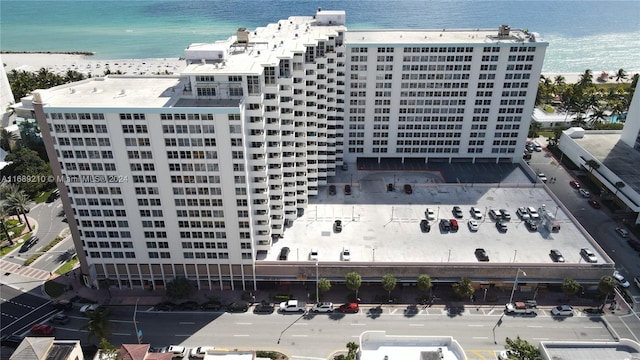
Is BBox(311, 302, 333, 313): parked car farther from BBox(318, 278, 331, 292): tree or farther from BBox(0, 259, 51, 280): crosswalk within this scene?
BBox(0, 259, 51, 280): crosswalk

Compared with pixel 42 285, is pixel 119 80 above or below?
above

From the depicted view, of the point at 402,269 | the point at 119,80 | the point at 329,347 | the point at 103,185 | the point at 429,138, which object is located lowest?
the point at 329,347

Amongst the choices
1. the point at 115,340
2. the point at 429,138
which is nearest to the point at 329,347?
the point at 115,340

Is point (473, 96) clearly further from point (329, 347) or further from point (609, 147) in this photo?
point (329, 347)

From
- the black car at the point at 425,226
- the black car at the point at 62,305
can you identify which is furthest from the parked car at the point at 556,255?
the black car at the point at 62,305

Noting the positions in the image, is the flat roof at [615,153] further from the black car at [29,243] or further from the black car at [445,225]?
the black car at [29,243]

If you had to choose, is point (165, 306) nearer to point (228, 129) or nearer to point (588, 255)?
point (228, 129)

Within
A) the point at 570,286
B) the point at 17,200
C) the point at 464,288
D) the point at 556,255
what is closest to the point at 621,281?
the point at 556,255
